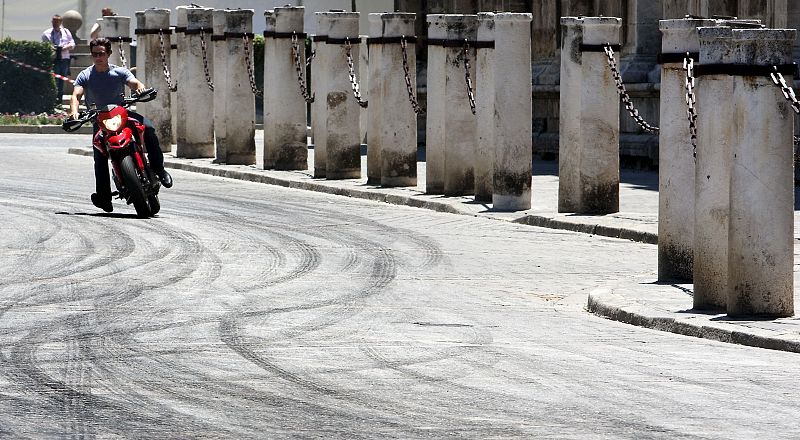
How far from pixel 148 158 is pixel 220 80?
23.6 ft

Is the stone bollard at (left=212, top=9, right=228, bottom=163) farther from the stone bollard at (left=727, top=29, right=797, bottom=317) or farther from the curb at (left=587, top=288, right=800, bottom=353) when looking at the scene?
the stone bollard at (left=727, top=29, right=797, bottom=317)

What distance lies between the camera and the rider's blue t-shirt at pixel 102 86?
18.8 m

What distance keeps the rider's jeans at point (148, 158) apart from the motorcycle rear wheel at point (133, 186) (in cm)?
30

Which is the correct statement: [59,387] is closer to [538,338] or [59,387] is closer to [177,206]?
[538,338]

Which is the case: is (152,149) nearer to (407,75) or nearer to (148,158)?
(148,158)

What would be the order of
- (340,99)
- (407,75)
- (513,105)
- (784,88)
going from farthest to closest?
(340,99), (407,75), (513,105), (784,88)

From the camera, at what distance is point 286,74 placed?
23609mm

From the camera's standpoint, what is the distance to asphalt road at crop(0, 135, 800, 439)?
7.87 meters

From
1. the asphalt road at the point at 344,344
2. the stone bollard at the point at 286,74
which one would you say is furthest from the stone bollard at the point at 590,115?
the stone bollard at the point at 286,74

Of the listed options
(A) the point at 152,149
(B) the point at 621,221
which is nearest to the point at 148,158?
(A) the point at 152,149

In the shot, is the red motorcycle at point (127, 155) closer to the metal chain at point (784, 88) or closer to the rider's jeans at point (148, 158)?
the rider's jeans at point (148, 158)

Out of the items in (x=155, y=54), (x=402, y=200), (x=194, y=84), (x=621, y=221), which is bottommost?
(x=402, y=200)

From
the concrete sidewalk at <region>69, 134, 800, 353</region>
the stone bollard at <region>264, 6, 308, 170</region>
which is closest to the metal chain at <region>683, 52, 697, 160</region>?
the concrete sidewalk at <region>69, 134, 800, 353</region>

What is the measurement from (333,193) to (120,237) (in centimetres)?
628
